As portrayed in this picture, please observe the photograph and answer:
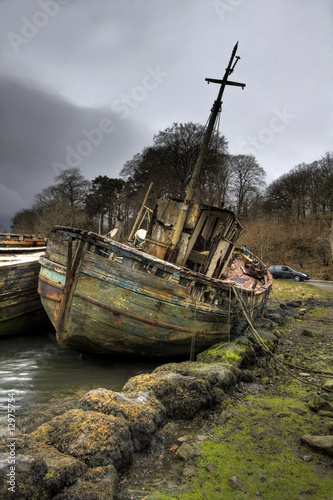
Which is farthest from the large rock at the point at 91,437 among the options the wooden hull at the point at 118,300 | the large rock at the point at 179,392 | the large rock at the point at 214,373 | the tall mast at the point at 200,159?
the tall mast at the point at 200,159

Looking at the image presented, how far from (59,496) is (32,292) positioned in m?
6.57

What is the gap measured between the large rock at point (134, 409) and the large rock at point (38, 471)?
0.74 m

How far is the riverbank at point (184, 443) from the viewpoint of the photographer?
229 centimetres

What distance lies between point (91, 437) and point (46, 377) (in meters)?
2.98

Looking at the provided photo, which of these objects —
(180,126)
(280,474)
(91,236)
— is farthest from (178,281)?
(180,126)

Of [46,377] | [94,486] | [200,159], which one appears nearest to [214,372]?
Answer: [94,486]

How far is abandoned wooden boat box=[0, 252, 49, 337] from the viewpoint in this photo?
714 centimetres

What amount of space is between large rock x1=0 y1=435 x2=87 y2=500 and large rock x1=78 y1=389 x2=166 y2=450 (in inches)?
29.1

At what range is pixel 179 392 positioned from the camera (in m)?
3.81

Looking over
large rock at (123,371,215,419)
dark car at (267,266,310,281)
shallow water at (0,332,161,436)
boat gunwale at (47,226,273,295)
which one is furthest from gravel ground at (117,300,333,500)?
dark car at (267,266,310,281)

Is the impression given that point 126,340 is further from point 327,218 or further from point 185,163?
point 327,218

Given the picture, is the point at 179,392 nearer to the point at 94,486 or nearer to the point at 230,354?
the point at 94,486

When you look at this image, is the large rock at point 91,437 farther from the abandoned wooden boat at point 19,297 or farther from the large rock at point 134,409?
the abandoned wooden boat at point 19,297

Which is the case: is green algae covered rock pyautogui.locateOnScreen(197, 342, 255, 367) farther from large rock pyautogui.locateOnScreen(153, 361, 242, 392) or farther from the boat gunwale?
the boat gunwale
